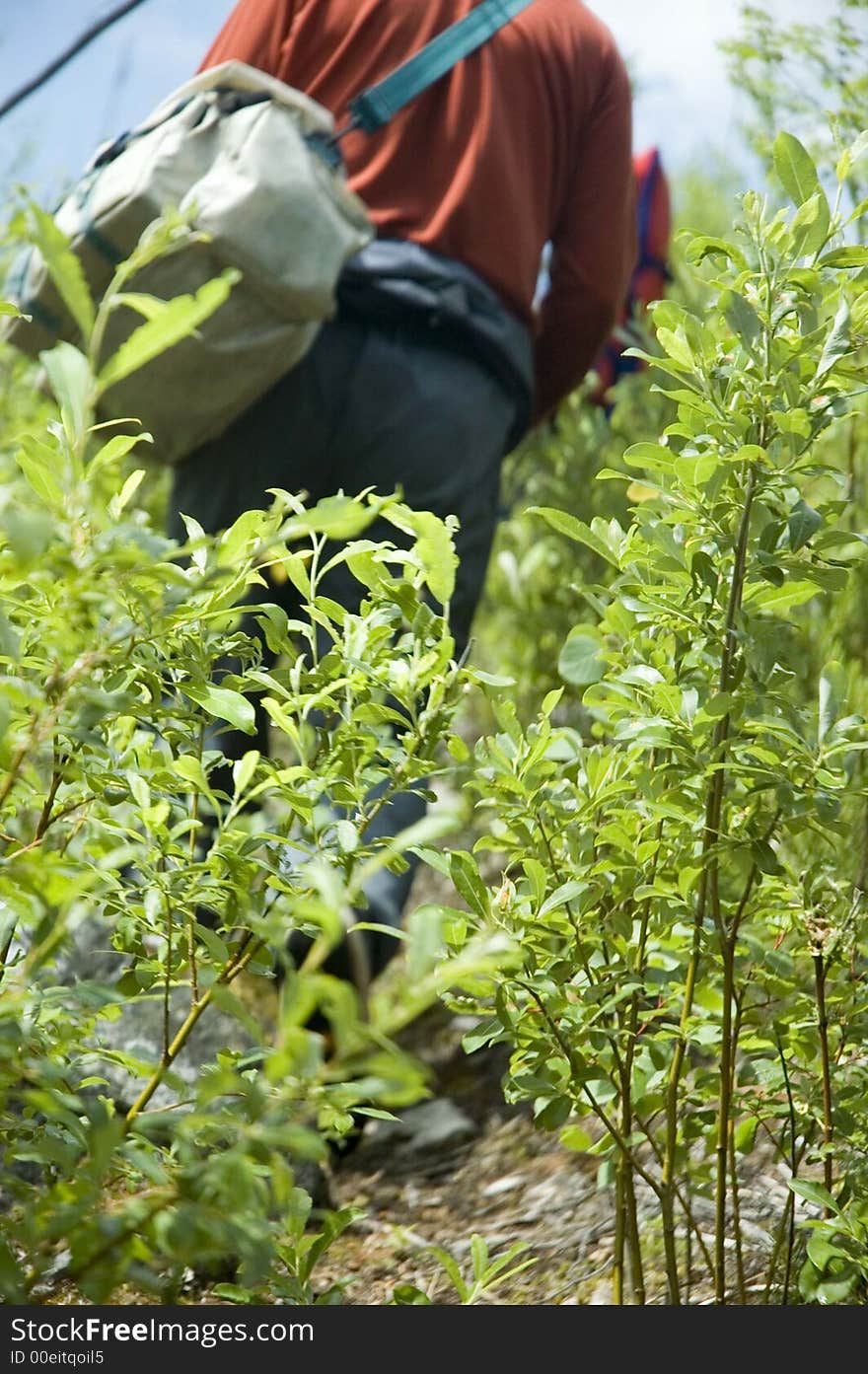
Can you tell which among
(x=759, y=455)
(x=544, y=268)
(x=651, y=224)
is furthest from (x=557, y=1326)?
(x=651, y=224)

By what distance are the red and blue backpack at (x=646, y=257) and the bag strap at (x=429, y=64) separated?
1294 millimetres

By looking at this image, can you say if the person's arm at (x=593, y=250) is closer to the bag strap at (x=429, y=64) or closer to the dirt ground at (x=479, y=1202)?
the bag strap at (x=429, y=64)

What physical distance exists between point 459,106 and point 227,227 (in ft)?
1.70

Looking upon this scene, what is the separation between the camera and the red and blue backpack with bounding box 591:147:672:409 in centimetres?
338

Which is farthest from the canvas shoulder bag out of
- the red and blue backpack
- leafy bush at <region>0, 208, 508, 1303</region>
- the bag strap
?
the red and blue backpack

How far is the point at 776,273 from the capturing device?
0.97 meters

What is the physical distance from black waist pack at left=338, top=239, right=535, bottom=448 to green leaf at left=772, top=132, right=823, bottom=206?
1.08m

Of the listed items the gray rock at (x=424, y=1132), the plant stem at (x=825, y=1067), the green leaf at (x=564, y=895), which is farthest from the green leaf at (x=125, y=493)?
the gray rock at (x=424, y=1132)

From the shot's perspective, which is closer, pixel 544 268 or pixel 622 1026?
pixel 622 1026

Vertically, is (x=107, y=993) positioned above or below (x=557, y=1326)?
above

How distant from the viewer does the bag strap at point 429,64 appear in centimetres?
196

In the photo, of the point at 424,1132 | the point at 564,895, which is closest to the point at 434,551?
the point at 564,895

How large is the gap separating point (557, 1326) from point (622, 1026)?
0.78 ft

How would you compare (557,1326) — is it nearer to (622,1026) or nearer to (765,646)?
(622,1026)
